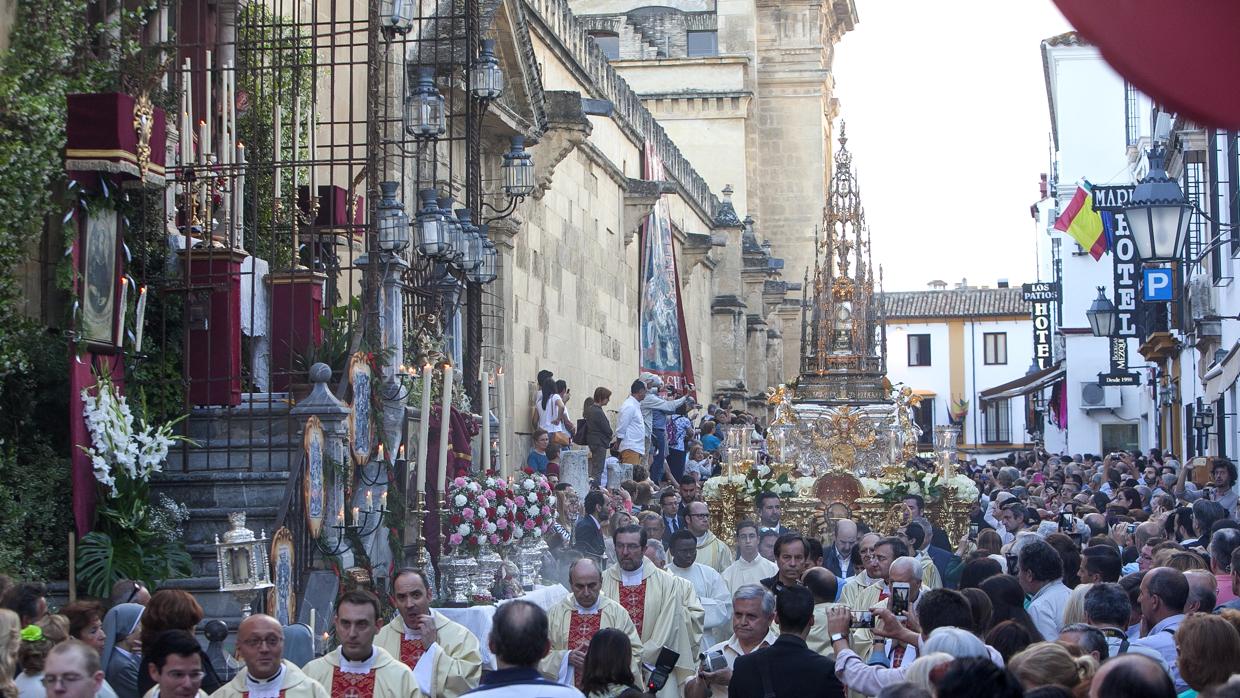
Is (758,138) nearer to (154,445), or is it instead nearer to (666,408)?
(666,408)

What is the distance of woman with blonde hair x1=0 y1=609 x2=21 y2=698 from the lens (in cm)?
A: 536

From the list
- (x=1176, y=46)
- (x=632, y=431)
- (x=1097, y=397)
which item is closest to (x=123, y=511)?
(x=1176, y=46)

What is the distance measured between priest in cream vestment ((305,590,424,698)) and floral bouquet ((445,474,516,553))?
375 centimetres

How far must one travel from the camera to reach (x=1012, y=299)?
→ 2965 inches

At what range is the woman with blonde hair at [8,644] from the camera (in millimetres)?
5355

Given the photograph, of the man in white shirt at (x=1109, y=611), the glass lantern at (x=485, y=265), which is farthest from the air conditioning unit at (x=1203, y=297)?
the man in white shirt at (x=1109, y=611)

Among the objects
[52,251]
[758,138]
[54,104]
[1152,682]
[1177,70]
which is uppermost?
[758,138]

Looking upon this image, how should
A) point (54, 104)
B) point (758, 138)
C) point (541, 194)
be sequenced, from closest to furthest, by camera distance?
point (54, 104)
point (541, 194)
point (758, 138)

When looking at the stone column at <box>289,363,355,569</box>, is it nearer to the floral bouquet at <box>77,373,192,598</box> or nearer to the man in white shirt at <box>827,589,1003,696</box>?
the floral bouquet at <box>77,373,192,598</box>

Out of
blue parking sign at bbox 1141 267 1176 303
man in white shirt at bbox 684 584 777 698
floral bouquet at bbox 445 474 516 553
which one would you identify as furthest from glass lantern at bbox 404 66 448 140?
blue parking sign at bbox 1141 267 1176 303

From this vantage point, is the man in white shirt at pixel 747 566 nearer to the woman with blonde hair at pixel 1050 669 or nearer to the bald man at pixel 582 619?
the bald man at pixel 582 619

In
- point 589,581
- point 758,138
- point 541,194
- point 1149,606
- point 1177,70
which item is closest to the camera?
point 1177,70

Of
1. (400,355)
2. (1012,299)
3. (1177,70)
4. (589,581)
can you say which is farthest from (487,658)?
(1012,299)

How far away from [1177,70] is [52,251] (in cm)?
1050
